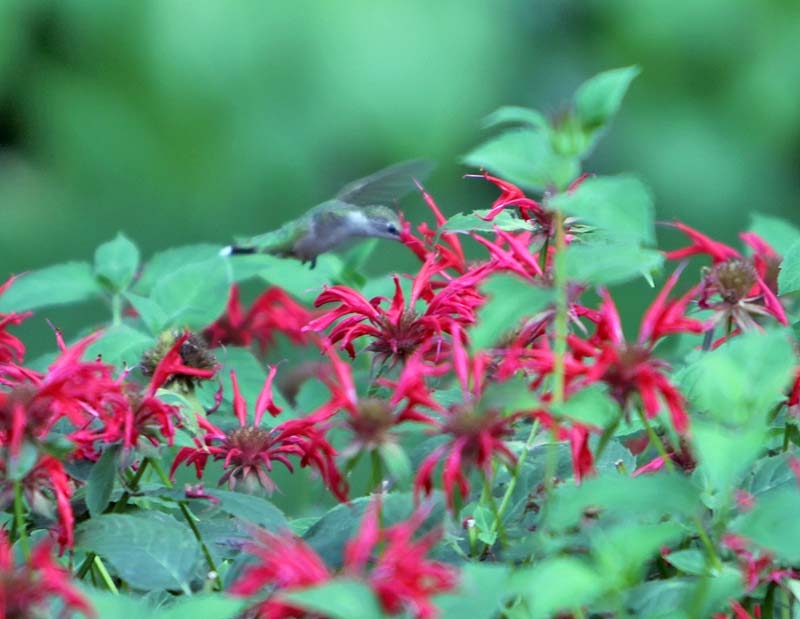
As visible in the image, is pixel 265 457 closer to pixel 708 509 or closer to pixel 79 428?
pixel 79 428

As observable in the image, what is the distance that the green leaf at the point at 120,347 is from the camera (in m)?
0.96

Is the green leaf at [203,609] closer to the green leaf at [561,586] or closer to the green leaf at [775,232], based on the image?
the green leaf at [561,586]

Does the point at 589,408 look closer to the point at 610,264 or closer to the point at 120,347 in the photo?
the point at 610,264

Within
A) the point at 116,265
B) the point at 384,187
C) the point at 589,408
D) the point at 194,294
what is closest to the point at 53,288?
the point at 116,265

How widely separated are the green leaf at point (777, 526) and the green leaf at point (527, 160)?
0.15 metres

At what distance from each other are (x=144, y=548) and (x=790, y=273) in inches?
16.3

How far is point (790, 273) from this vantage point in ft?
2.84

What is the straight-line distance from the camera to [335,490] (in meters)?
0.76

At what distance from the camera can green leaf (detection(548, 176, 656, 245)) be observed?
0.57 metres

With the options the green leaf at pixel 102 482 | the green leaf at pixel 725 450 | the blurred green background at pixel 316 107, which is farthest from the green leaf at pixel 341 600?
the blurred green background at pixel 316 107

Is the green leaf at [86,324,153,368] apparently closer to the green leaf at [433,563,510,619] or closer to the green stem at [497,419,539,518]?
the green stem at [497,419,539,518]

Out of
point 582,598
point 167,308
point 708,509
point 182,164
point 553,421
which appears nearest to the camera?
point 582,598

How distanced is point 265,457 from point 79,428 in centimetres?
12

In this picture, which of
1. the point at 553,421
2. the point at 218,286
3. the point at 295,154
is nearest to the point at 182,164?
the point at 295,154
